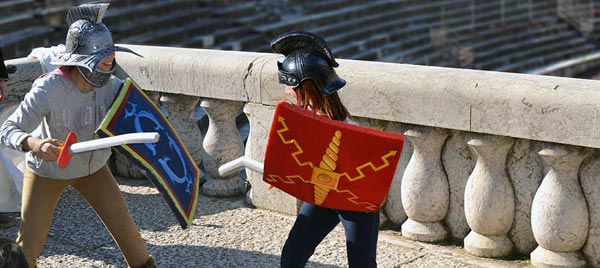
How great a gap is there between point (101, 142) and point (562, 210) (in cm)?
222

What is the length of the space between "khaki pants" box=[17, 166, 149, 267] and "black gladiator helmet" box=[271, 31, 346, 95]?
1.11 meters

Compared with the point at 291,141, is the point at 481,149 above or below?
below

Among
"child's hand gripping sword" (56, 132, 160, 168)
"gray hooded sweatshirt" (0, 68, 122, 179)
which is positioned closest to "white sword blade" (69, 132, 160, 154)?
"child's hand gripping sword" (56, 132, 160, 168)

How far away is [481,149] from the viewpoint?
16.9 ft

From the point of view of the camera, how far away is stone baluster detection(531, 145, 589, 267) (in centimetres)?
492

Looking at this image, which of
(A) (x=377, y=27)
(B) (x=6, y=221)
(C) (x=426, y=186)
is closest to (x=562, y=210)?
(C) (x=426, y=186)

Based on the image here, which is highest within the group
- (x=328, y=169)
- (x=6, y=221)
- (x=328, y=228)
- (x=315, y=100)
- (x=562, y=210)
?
(x=315, y=100)

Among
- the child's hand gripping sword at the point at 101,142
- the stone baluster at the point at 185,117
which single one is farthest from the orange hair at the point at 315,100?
the stone baluster at the point at 185,117

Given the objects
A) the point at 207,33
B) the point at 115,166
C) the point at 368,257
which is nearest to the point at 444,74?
the point at 368,257

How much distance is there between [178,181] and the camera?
4324mm

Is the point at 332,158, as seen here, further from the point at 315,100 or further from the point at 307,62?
the point at 307,62

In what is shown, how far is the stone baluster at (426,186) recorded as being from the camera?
5.38 meters

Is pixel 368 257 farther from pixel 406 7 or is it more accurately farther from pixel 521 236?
pixel 406 7

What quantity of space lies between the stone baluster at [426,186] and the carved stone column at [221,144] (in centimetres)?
124
